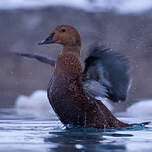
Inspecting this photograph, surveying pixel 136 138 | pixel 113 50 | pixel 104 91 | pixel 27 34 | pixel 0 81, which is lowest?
pixel 136 138

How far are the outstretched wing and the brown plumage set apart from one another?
0.12 meters

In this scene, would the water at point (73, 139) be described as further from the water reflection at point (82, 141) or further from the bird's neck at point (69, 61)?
the bird's neck at point (69, 61)

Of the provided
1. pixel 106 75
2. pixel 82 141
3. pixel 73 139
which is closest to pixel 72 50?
pixel 106 75

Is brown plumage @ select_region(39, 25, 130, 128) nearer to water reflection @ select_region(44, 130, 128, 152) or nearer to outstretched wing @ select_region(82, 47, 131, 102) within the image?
outstretched wing @ select_region(82, 47, 131, 102)

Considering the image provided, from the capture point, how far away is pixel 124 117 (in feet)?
26.2

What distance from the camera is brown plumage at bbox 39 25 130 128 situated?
5527 mm

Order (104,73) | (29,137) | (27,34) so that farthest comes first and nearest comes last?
(27,34)
(104,73)
(29,137)

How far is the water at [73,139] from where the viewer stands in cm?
395

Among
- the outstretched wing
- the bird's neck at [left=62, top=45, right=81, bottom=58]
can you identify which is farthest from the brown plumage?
Result: the outstretched wing

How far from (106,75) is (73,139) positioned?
0.84m

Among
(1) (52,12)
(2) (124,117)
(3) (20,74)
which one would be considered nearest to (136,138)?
(2) (124,117)

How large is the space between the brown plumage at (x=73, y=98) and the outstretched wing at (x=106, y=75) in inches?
4.8

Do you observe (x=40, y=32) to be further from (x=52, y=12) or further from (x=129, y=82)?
(x=129, y=82)

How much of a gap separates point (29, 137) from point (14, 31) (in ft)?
51.8
